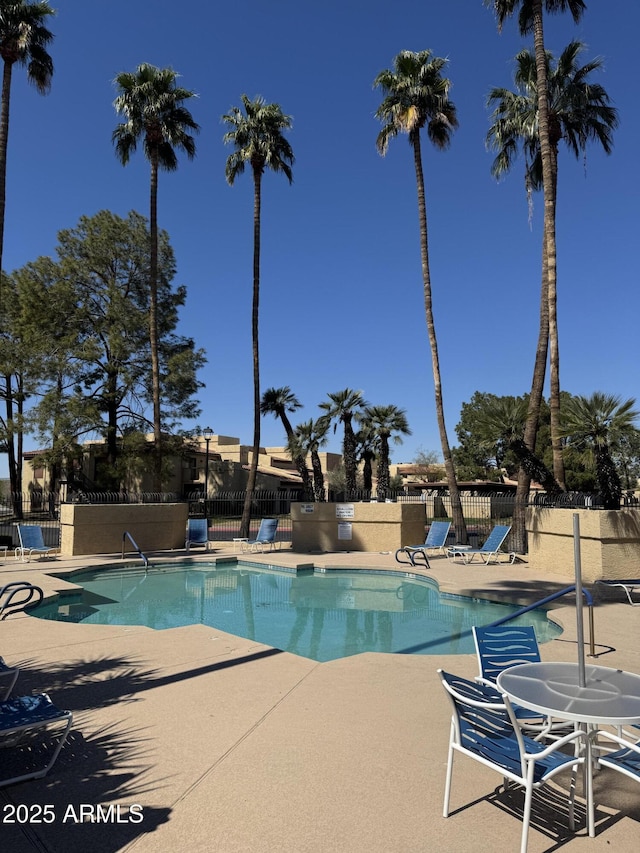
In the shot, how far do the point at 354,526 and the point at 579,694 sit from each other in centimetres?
1619

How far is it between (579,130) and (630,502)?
1368 centimetres

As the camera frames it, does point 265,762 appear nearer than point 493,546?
Yes

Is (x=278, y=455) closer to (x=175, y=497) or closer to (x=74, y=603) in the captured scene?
(x=175, y=497)

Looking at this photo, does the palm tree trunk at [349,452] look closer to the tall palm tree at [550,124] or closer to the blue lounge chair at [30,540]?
the tall palm tree at [550,124]

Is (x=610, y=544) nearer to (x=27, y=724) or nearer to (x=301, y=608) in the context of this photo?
(x=301, y=608)

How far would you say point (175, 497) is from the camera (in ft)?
64.1

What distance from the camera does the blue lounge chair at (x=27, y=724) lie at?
3479 mm

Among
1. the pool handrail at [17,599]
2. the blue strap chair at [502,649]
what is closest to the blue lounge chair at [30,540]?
the pool handrail at [17,599]

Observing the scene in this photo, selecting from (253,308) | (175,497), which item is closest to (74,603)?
(175,497)

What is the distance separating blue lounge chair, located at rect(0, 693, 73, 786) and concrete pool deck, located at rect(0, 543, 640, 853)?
92 mm

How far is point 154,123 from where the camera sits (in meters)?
22.3

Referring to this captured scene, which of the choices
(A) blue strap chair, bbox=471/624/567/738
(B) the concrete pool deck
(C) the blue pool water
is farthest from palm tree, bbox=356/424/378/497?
(A) blue strap chair, bbox=471/624/567/738

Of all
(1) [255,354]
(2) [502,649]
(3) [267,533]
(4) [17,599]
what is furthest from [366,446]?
(2) [502,649]

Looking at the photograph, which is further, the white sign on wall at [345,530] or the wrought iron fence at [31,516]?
the wrought iron fence at [31,516]
